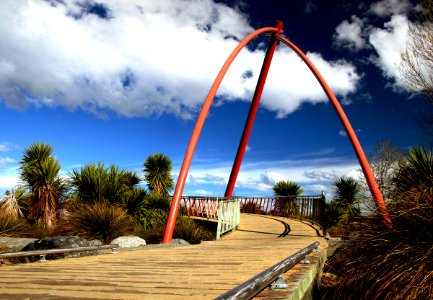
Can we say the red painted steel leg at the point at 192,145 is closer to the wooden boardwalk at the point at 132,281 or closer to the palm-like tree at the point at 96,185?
the palm-like tree at the point at 96,185

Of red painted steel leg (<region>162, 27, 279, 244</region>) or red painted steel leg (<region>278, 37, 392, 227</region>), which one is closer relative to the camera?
red painted steel leg (<region>162, 27, 279, 244</region>)

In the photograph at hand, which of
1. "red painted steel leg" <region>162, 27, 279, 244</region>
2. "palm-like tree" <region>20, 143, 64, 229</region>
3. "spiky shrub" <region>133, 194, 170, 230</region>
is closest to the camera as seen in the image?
"red painted steel leg" <region>162, 27, 279, 244</region>

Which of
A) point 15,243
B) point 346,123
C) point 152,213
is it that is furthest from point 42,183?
point 346,123

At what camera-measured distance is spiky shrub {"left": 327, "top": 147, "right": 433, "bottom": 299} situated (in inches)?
157

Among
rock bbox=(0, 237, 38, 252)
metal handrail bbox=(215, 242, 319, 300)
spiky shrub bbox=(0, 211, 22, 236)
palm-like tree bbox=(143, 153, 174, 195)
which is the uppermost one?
palm-like tree bbox=(143, 153, 174, 195)

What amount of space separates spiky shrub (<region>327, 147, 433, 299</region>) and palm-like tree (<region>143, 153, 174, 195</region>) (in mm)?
24838

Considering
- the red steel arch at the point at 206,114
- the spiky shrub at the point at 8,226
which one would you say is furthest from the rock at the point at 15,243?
the red steel arch at the point at 206,114

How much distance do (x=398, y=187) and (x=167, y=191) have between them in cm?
2564

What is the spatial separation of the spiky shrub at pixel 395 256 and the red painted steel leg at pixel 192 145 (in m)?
7.17

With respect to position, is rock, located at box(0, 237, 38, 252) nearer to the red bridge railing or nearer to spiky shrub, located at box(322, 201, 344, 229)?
the red bridge railing

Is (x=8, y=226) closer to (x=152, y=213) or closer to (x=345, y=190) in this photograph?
(x=152, y=213)

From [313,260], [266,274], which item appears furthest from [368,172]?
[266,274]

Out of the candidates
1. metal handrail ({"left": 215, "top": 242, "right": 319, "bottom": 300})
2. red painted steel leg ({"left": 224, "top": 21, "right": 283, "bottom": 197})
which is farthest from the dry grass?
red painted steel leg ({"left": 224, "top": 21, "right": 283, "bottom": 197})

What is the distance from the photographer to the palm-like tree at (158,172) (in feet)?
95.7
